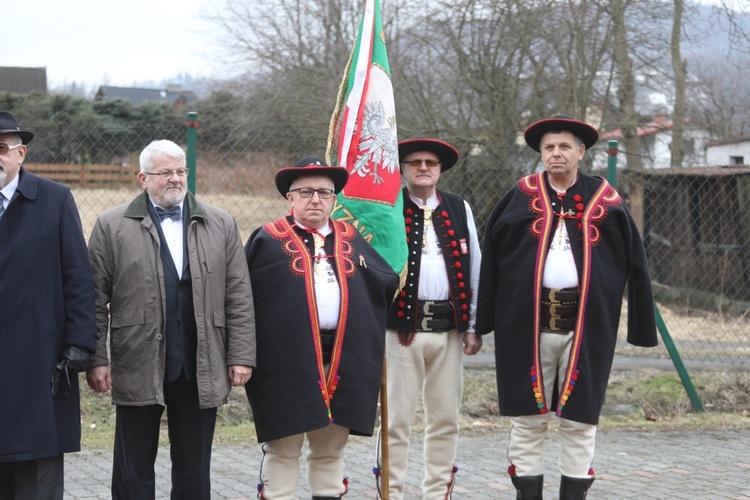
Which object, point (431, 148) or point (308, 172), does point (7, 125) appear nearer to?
point (308, 172)

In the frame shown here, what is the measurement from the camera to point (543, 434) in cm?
480

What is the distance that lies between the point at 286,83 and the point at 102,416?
10.3m

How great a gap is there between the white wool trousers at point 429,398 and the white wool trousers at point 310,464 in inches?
20.7

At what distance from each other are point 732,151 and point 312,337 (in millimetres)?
12371

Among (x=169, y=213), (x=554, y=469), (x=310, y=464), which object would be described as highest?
(x=169, y=213)

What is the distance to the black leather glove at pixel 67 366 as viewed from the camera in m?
3.80

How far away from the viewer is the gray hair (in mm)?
4078

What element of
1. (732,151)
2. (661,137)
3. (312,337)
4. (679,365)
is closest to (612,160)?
(679,365)

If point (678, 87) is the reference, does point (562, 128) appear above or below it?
below

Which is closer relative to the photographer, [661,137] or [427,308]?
[427,308]

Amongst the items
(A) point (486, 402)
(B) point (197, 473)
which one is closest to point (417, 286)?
(B) point (197, 473)

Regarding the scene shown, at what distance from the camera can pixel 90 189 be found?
6.77 meters

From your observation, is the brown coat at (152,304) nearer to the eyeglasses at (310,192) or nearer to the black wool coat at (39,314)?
the black wool coat at (39,314)

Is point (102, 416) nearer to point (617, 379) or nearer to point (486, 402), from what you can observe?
point (486, 402)
